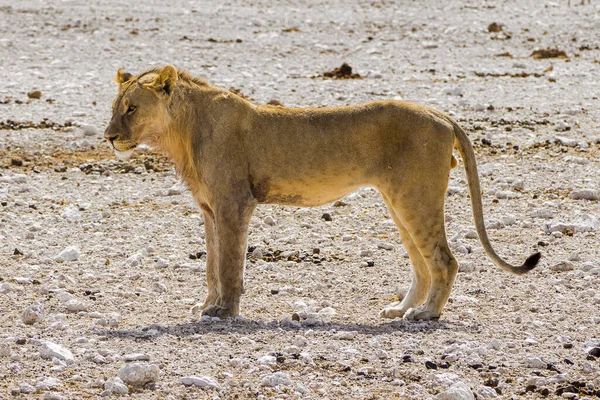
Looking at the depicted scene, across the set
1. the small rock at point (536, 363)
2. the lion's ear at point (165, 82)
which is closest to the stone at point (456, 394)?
the small rock at point (536, 363)

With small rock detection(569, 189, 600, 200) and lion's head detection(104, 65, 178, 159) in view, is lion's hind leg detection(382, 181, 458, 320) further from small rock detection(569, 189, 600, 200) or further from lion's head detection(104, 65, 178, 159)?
small rock detection(569, 189, 600, 200)

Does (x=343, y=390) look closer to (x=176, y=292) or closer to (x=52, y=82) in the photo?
(x=176, y=292)

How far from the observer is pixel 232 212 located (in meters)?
8.30

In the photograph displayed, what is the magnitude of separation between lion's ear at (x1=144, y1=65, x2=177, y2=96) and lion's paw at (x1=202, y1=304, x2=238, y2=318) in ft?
5.51

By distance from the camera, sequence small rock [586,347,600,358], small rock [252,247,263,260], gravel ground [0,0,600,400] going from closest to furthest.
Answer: gravel ground [0,0,600,400], small rock [586,347,600,358], small rock [252,247,263,260]

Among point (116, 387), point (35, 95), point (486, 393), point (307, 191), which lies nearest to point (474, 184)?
point (307, 191)

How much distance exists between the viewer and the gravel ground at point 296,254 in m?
7.00

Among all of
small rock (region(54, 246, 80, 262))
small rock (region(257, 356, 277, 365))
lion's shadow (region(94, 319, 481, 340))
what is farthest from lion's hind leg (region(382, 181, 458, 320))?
small rock (region(54, 246, 80, 262))

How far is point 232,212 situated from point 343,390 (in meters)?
2.04

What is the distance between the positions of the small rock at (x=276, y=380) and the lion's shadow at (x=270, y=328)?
101 centimetres

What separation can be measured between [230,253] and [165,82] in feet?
4.63

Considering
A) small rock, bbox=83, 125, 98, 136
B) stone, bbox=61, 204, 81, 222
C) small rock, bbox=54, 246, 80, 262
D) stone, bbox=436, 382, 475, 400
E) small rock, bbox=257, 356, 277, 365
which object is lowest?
stone, bbox=61, 204, 81, 222

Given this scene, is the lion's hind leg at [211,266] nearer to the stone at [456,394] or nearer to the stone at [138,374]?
the stone at [138,374]

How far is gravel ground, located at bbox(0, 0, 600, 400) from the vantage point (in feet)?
23.0
